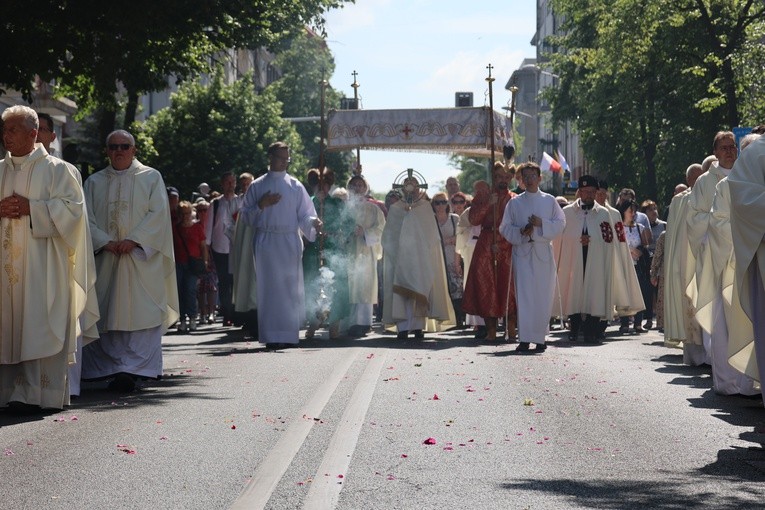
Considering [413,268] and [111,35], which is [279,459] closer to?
[111,35]

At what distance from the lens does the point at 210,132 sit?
58906 mm

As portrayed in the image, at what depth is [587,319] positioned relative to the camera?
67.2 ft

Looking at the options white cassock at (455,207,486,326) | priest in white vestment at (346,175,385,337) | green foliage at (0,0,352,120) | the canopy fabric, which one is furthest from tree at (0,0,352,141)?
white cassock at (455,207,486,326)

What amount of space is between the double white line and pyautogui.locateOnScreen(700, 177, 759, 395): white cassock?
2.74 meters

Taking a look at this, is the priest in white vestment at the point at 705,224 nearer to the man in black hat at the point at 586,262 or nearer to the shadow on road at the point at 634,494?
the shadow on road at the point at 634,494

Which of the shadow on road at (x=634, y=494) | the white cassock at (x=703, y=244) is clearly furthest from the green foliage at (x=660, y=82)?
the shadow on road at (x=634, y=494)

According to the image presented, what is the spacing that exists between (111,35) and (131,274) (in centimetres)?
615

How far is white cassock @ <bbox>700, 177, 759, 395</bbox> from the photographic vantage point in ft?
37.9

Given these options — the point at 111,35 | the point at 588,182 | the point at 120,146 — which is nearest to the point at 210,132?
the point at 588,182

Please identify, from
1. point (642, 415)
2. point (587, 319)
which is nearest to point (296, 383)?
point (642, 415)

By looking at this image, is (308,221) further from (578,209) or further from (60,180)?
(60,180)

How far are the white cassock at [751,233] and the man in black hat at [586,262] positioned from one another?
35.2 feet

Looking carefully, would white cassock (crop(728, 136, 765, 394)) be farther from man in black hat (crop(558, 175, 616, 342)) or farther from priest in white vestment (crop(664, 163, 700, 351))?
man in black hat (crop(558, 175, 616, 342))

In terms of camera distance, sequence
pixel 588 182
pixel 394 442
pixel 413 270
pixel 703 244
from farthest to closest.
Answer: pixel 588 182
pixel 413 270
pixel 703 244
pixel 394 442
